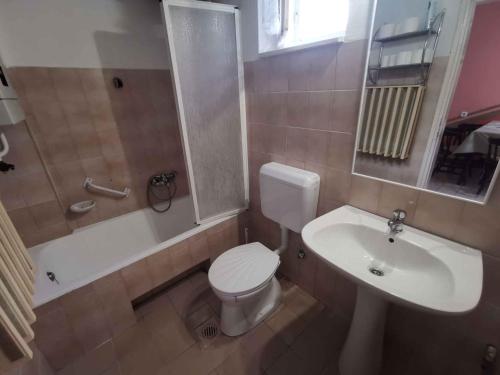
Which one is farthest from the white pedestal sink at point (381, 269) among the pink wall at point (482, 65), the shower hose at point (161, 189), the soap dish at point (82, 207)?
the soap dish at point (82, 207)

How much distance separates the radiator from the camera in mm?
909

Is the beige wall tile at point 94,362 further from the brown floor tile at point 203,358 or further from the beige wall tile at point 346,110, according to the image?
the beige wall tile at point 346,110

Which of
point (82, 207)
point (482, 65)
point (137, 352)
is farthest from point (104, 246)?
point (482, 65)

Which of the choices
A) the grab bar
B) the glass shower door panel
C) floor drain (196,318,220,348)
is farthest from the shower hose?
floor drain (196,318,220,348)

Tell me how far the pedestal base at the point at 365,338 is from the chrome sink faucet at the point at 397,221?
283 millimetres

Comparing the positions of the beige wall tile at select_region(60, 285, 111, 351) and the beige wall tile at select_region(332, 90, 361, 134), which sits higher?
the beige wall tile at select_region(332, 90, 361, 134)

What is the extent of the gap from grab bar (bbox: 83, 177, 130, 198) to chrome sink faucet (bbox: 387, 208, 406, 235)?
192 cm

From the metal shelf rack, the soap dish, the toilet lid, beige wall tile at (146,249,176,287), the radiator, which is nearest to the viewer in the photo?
the metal shelf rack

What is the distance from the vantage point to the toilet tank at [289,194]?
1.29 metres

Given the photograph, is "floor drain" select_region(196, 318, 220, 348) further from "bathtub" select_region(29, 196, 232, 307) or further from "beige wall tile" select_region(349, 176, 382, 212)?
"beige wall tile" select_region(349, 176, 382, 212)

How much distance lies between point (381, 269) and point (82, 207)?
2044 millimetres

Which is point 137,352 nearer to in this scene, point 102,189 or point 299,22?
point 102,189

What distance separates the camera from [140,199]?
207 centimetres

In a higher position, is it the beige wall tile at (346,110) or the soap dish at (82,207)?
the beige wall tile at (346,110)
